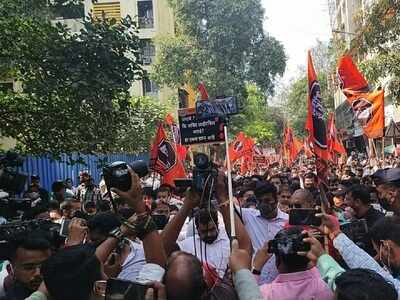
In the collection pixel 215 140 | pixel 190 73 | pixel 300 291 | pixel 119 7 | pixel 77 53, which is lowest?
pixel 300 291

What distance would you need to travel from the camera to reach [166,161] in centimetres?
1088

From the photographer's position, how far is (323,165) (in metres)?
5.34

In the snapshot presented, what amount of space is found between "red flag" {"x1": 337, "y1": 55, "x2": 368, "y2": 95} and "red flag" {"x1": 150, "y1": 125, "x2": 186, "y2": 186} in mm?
3121

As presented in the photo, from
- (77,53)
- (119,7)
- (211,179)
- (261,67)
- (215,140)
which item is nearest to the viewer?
(211,179)

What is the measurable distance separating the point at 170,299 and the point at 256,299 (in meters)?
0.34

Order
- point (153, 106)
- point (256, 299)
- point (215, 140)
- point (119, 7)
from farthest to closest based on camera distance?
point (119, 7) → point (153, 106) → point (215, 140) → point (256, 299)

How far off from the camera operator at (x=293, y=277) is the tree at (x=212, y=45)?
2624 centimetres

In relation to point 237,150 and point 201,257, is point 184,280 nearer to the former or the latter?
point 201,257

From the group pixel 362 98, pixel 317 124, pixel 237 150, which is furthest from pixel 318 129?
pixel 237 150

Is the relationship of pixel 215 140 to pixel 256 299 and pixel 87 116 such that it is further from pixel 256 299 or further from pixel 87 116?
pixel 87 116

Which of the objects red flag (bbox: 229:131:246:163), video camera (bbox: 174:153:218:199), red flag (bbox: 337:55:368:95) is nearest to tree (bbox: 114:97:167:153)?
red flag (bbox: 229:131:246:163)

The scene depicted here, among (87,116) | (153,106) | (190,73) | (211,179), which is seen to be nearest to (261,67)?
(190,73)

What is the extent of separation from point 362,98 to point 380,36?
3.85 ft

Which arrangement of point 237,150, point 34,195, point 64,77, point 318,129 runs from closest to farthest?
point 318,129, point 64,77, point 34,195, point 237,150
